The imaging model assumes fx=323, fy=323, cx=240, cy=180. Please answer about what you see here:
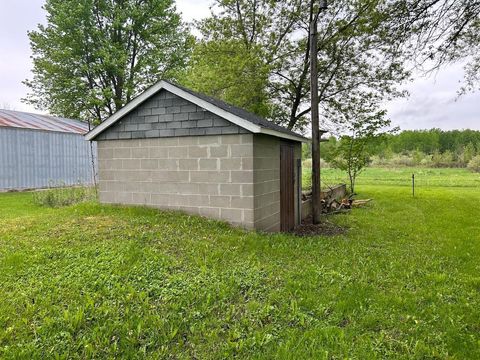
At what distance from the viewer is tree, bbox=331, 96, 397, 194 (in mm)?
14758

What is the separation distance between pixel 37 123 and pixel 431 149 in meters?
57.4

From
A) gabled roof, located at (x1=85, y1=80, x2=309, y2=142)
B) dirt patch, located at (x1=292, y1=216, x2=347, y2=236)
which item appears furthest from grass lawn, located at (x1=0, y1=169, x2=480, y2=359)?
gabled roof, located at (x1=85, y1=80, x2=309, y2=142)

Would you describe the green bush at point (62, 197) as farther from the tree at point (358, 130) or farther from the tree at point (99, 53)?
the tree at point (358, 130)

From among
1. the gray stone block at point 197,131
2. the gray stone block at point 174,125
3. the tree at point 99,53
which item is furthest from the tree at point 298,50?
the gray stone block at point 197,131

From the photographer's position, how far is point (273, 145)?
7.37m

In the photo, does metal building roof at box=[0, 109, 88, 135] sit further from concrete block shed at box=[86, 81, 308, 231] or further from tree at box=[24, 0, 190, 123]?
concrete block shed at box=[86, 81, 308, 231]

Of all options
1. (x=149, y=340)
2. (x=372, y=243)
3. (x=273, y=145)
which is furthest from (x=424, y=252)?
(x=149, y=340)

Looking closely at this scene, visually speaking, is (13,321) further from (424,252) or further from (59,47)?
(59,47)

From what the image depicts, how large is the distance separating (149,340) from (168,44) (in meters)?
20.5

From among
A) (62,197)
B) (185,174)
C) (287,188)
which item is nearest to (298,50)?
(287,188)

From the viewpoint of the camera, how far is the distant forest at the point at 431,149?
139ft

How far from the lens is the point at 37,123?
17.6 metres

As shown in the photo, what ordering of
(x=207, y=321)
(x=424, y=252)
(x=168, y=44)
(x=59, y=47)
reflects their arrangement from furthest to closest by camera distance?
(x=168, y=44) < (x=59, y=47) < (x=424, y=252) < (x=207, y=321)

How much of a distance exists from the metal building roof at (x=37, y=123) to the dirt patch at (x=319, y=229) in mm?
14458
